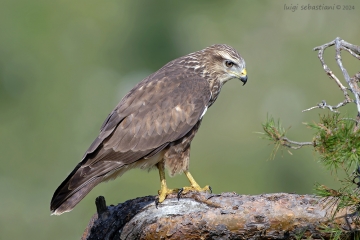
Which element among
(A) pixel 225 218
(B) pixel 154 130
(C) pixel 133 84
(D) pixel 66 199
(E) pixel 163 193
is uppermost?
(C) pixel 133 84

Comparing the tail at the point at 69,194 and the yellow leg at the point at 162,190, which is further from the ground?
the tail at the point at 69,194

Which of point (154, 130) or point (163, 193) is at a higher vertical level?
point (154, 130)

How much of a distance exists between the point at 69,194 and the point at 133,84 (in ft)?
39.1

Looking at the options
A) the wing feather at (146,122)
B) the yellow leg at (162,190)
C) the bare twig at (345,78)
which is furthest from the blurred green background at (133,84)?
the bare twig at (345,78)

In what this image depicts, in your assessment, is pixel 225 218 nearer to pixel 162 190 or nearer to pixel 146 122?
pixel 162 190

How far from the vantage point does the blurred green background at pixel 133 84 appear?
45.3 ft

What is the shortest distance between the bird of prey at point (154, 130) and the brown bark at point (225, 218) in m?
0.32

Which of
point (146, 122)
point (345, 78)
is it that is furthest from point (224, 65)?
point (345, 78)

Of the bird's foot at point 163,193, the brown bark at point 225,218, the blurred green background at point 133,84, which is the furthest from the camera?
the blurred green background at point 133,84

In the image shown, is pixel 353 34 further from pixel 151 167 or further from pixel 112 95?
pixel 151 167

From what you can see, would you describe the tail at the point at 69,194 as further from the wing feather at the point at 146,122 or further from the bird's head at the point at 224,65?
the bird's head at the point at 224,65

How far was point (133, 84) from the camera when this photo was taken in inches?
682

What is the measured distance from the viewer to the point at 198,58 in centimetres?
679

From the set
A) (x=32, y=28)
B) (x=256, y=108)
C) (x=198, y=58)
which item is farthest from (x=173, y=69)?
(x=32, y=28)
